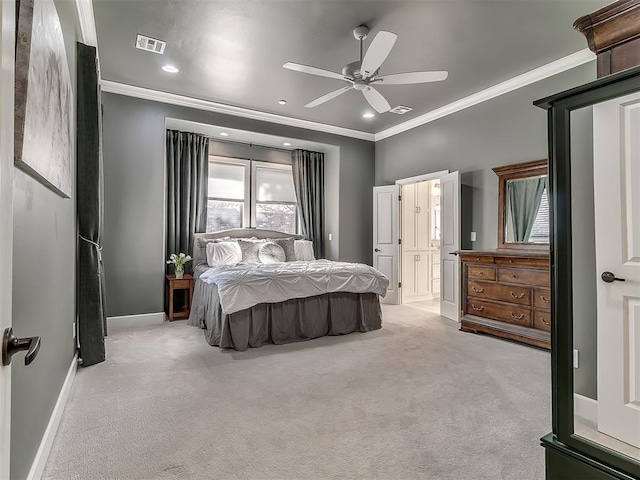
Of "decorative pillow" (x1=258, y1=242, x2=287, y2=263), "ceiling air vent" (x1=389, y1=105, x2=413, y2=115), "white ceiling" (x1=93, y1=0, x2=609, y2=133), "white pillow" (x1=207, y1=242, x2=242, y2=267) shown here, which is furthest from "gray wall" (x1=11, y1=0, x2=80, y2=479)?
"ceiling air vent" (x1=389, y1=105, x2=413, y2=115)

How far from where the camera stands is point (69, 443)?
193cm

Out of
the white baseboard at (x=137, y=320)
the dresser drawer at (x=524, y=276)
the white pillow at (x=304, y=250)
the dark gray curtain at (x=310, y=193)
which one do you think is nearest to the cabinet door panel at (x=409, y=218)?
the dark gray curtain at (x=310, y=193)

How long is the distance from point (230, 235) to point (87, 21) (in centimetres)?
320

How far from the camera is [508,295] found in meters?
3.96

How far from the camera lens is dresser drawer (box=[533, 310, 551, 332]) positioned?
11.8ft

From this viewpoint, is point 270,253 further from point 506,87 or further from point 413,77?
point 506,87

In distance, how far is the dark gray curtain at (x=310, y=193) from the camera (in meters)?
6.46

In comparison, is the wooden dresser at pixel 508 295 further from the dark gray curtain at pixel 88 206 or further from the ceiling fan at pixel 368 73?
the dark gray curtain at pixel 88 206

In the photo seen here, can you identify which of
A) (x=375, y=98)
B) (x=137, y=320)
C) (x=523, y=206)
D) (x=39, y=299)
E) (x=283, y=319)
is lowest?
(x=137, y=320)

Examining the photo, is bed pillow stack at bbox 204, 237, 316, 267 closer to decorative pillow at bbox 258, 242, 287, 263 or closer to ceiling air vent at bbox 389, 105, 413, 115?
decorative pillow at bbox 258, 242, 287, 263

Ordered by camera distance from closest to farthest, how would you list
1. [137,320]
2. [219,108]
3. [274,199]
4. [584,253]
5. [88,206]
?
[584,253] < [88,206] < [137,320] < [219,108] < [274,199]

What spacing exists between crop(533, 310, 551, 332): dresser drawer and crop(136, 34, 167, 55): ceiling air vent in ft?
15.1

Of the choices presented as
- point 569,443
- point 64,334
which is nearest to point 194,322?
point 64,334

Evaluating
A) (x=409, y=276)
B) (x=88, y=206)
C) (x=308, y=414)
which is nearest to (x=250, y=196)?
(x=409, y=276)
